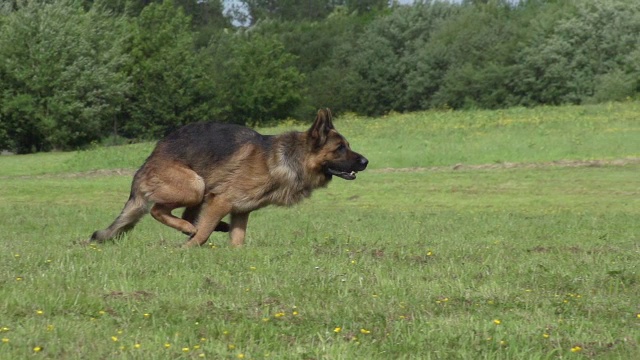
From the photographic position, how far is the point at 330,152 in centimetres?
1333

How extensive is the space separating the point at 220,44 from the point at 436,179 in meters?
65.2

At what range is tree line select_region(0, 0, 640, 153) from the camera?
56.7 metres

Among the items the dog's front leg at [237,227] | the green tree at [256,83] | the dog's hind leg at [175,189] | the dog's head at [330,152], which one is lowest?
the green tree at [256,83]

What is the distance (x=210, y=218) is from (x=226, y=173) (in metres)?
0.61

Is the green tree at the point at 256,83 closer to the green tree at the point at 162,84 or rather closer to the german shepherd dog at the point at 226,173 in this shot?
the green tree at the point at 162,84

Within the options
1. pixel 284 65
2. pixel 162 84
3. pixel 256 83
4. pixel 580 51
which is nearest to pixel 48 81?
pixel 162 84

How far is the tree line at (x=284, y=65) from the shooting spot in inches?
2232

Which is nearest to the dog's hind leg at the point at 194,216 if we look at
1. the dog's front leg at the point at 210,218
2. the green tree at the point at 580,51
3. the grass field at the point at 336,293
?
the dog's front leg at the point at 210,218

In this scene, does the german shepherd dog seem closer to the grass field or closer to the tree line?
the grass field

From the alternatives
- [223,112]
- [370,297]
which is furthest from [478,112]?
[370,297]

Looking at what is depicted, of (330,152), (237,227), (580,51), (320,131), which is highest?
(320,131)

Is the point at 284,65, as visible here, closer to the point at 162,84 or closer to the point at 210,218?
the point at 162,84

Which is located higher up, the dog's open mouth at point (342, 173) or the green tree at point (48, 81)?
the dog's open mouth at point (342, 173)

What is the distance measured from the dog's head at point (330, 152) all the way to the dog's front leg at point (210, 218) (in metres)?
1.40
